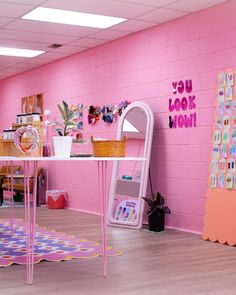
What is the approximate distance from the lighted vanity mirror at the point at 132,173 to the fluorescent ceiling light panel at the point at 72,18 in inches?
47.4

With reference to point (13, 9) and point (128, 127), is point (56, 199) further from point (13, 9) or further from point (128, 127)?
point (13, 9)

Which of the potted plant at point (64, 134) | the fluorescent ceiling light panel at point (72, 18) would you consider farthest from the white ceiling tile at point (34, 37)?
the potted plant at point (64, 134)

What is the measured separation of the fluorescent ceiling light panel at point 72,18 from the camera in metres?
6.97

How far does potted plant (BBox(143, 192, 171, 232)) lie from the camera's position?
702cm

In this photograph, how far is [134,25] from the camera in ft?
24.9

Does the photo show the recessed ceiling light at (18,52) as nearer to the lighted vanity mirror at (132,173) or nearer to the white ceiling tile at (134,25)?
the white ceiling tile at (134,25)

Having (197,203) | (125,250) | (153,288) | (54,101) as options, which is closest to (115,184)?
(197,203)

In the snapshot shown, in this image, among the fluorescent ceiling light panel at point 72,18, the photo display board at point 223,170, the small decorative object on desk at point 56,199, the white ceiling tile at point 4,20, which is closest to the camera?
the photo display board at point 223,170

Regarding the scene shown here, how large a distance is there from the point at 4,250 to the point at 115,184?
2563mm

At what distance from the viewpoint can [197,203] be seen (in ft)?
22.5

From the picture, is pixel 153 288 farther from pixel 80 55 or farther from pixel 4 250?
pixel 80 55

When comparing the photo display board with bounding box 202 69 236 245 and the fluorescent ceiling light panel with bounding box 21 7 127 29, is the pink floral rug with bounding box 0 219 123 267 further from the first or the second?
the fluorescent ceiling light panel with bounding box 21 7 127 29

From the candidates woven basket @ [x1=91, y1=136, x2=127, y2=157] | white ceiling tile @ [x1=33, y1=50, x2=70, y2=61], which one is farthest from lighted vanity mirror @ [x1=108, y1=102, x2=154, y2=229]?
woven basket @ [x1=91, y1=136, x2=127, y2=157]

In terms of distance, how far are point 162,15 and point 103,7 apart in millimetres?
825
